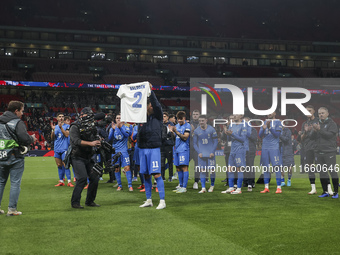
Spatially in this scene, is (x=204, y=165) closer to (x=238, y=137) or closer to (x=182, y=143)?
(x=182, y=143)

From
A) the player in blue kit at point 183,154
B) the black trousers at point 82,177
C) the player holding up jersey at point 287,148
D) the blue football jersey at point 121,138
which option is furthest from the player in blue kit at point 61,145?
the player holding up jersey at point 287,148

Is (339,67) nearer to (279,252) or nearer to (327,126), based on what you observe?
(327,126)

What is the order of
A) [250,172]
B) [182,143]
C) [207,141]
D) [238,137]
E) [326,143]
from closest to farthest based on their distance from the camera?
1. [326,143]
2. [238,137]
3. [207,141]
4. [182,143]
5. [250,172]

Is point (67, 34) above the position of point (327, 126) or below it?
above

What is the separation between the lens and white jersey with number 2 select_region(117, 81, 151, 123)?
28.4 feet

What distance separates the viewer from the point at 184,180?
11.9m

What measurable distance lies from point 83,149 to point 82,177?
2.09 feet

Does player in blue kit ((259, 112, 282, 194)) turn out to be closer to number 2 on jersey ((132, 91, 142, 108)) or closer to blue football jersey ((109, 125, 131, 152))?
blue football jersey ((109, 125, 131, 152))

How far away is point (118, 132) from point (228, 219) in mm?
5344

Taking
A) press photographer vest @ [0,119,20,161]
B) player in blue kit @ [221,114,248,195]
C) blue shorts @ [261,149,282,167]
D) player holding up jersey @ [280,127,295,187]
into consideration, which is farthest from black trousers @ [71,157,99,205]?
player holding up jersey @ [280,127,295,187]

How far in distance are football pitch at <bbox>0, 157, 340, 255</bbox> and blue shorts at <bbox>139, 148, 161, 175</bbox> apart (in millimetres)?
852

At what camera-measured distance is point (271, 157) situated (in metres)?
11.4

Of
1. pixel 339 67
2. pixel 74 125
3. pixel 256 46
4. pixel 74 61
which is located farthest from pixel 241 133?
pixel 339 67

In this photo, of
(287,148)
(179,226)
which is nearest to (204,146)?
(287,148)
